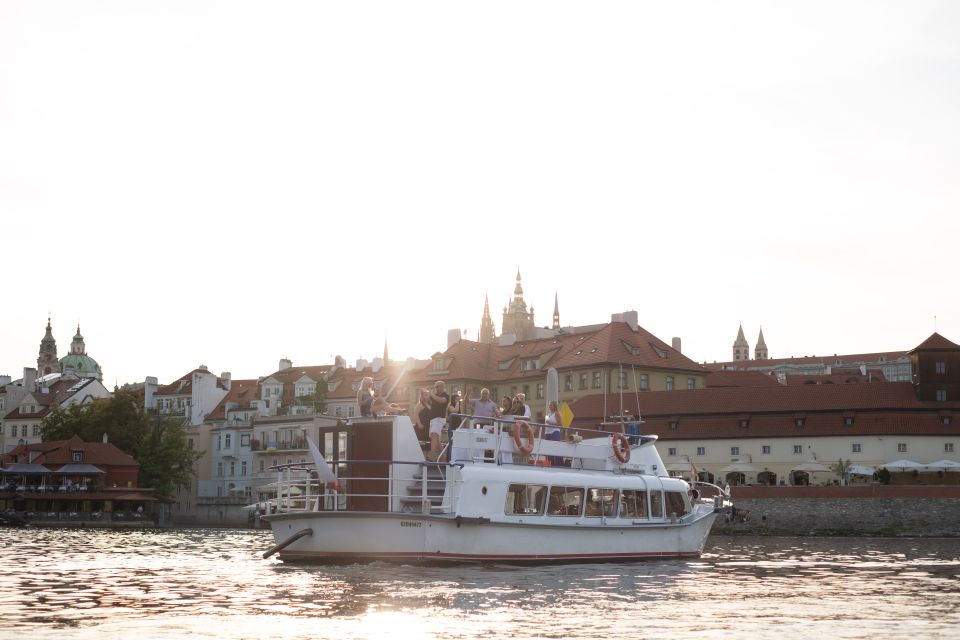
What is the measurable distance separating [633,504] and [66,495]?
212ft

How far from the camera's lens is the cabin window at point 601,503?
3022 centimetres

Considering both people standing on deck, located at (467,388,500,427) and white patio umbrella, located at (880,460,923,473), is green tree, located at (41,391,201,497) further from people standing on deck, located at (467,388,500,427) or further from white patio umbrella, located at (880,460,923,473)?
people standing on deck, located at (467,388,500,427)

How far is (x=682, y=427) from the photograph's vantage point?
282 feet

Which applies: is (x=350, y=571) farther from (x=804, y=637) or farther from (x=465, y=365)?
(x=465, y=365)

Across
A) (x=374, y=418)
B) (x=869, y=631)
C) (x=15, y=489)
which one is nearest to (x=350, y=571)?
(x=374, y=418)

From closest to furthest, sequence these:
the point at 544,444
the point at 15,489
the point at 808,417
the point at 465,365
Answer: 1. the point at 544,444
2. the point at 808,417
3. the point at 15,489
4. the point at 465,365

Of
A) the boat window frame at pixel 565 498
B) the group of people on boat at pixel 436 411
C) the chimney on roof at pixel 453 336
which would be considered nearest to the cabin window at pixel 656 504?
the boat window frame at pixel 565 498

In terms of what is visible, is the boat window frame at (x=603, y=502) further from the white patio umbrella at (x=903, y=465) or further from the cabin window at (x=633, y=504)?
the white patio umbrella at (x=903, y=465)

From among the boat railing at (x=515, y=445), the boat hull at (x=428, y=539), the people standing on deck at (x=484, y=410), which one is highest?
the people standing on deck at (x=484, y=410)

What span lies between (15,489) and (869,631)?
274 feet

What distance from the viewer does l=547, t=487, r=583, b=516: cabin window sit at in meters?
29.1

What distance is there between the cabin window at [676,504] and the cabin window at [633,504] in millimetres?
1198

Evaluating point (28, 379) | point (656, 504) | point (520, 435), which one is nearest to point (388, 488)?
point (520, 435)

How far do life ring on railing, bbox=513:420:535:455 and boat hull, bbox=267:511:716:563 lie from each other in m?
1.81
